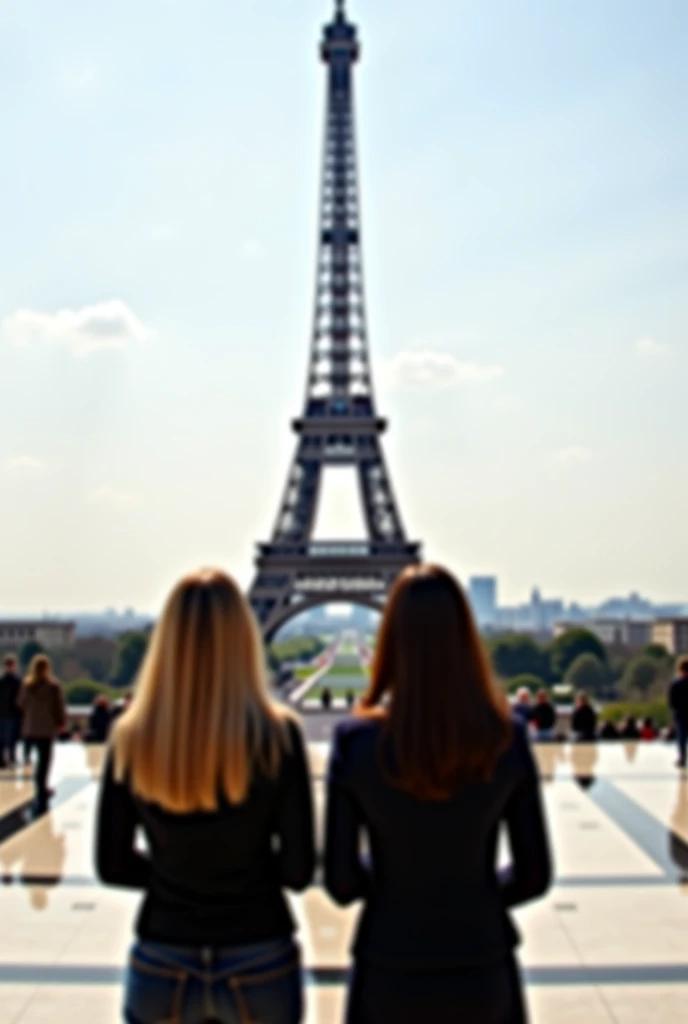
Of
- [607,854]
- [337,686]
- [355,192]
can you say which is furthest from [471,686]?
[337,686]

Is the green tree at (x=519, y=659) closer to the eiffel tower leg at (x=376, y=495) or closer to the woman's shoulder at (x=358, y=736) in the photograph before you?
the eiffel tower leg at (x=376, y=495)

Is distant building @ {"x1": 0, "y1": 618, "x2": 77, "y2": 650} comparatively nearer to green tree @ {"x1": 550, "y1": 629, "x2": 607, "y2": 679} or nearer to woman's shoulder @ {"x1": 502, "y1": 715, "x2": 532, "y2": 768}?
green tree @ {"x1": 550, "y1": 629, "x2": 607, "y2": 679}

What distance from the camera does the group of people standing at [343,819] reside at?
321 cm

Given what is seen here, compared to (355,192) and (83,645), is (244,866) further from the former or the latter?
(83,645)

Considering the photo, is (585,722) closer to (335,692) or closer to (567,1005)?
(567,1005)

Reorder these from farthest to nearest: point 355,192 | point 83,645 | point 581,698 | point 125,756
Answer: point 83,645
point 355,192
point 581,698
point 125,756

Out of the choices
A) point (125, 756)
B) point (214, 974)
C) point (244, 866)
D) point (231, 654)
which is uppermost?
point (231, 654)

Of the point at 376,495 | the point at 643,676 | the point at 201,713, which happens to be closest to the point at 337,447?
the point at 376,495

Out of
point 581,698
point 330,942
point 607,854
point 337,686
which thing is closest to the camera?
point 330,942

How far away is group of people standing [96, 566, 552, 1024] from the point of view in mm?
3209

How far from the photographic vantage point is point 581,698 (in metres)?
18.3

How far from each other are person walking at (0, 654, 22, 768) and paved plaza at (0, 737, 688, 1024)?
1.13 meters

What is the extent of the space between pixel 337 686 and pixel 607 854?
65251 mm

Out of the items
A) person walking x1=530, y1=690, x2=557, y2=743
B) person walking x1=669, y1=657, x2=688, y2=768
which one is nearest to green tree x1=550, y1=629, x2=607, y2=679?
person walking x1=530, y1=690, x2=557, y2=743
